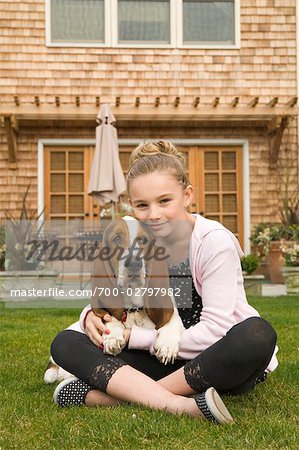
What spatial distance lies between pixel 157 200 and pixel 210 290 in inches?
15.7

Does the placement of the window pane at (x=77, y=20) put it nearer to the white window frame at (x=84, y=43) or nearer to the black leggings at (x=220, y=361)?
the white window frame at (x=84, y=43)

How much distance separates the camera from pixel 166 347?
277 centimetres

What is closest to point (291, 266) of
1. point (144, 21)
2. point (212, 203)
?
point (212, 203)

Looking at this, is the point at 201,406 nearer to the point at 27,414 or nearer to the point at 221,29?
the point at 27,414

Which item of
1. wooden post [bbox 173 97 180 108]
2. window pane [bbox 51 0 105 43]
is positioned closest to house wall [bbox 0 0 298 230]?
window pane [bbox 51 0 105 43]

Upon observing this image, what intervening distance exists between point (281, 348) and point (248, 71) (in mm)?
7329

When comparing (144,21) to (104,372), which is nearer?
(104,372)

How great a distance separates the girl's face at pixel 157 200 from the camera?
2855 millimetres

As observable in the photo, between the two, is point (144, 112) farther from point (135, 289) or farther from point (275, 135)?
point (135, 289)

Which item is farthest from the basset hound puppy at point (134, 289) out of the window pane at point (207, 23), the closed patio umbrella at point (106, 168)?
the window pane at point (207, 23)

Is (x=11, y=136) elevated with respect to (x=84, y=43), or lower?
lower

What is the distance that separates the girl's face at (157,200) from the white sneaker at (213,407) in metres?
0.68

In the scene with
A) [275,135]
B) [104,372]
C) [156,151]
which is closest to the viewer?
[104,372]

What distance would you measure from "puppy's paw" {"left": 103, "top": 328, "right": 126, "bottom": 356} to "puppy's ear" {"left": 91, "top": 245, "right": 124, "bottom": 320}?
0.07 m
